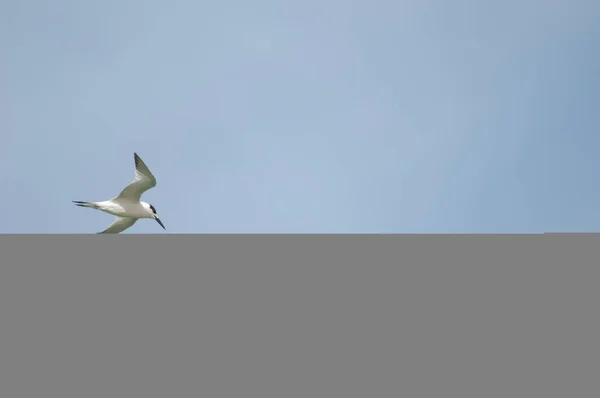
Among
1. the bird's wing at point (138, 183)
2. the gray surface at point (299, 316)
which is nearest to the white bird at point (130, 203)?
the bird's wing at point (138, 183)

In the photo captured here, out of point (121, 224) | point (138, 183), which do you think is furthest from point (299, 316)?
point (121, 224)

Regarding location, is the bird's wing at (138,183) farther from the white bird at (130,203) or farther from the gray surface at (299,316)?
the gray surface at (299,316)

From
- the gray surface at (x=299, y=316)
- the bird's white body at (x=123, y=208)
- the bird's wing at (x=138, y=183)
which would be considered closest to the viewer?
the gray surface at (x=299, y=316)

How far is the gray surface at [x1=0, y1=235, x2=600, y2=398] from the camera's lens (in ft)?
6.18

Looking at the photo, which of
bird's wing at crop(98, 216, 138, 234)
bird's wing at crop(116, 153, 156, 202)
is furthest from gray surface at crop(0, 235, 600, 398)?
bird's wing at crop(98, 216, 138, 234)

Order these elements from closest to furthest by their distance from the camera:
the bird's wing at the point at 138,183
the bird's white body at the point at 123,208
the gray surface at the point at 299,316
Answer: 1. the gray surface at the point at 299,316
2. the bird's wing at the point at 138,183
3. the bird's white body at the point at 123,208

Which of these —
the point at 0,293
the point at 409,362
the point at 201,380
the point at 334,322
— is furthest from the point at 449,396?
the point at 0,293

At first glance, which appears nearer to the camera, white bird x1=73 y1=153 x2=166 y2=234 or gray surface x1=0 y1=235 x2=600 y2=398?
gray surface x1=0 y1=235 x2=600 y2=398

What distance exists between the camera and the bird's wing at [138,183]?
20.3 ft

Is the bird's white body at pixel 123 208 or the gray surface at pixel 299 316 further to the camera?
the bird's white body at pixel 123 208

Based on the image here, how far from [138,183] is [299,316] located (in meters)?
4.67

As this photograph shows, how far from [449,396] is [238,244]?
0.88m

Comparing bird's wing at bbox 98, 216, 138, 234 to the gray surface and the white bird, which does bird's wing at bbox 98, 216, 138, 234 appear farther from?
the gray surface

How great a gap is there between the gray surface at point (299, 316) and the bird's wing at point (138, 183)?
418 centimetres
